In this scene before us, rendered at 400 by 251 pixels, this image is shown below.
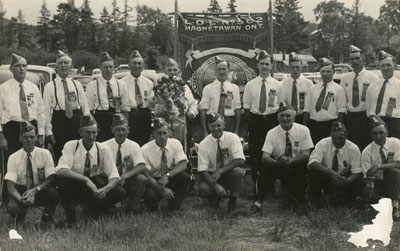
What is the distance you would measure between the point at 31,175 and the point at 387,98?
14.8 feet

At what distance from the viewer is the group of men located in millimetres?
5680

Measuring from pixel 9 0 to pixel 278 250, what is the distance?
3.99 meters

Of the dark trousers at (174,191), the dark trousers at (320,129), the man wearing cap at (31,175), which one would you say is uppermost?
the dark trousers at (320,129)

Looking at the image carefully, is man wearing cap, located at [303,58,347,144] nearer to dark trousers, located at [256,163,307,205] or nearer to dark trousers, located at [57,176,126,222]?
dark trousers, located at [256,163,307,205]

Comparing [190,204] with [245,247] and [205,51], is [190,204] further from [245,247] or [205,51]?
[205,51]

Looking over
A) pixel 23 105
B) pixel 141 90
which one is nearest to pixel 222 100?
pixel 141 90

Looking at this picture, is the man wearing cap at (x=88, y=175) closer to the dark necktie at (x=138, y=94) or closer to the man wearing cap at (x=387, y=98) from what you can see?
the dark necktie at (x=138, y=94)

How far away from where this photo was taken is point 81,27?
3444cm

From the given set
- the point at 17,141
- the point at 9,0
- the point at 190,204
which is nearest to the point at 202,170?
the point at 190,204

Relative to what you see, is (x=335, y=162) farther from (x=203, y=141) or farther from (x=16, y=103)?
(x=16, y=103)

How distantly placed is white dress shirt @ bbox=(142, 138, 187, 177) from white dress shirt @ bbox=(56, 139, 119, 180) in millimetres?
550

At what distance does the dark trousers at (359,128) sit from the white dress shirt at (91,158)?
3379mm

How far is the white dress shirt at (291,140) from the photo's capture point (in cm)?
631

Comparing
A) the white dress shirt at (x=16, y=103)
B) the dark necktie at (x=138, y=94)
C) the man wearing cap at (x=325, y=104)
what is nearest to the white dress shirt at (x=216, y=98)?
the dark necktie at (x=138, y=94)
